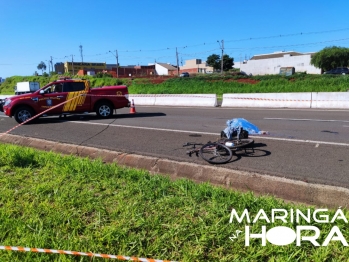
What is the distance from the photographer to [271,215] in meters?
3.35

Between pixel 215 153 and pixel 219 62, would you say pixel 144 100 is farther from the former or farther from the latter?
pixel 219 62

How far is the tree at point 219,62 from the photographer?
302ft

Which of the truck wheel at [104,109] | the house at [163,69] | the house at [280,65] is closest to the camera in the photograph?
the truck wheel at [104,109]

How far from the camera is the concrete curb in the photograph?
396 cm

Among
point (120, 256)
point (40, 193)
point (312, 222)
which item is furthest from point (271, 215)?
point (40, 193)

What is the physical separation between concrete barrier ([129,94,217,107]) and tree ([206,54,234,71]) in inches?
2805

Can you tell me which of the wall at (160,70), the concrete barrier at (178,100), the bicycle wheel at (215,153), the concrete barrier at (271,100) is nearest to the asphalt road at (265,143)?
the bicycle wheel at (215,153)

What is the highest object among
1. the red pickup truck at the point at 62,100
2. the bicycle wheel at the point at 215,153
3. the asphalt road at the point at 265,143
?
the red pickup truck at the point at 62,100

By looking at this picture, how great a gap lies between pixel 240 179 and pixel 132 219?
6.28ft

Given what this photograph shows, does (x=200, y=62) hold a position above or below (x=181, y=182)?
above

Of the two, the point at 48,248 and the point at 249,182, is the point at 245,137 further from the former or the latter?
the point at 48,248

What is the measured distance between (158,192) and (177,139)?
4.22 meters

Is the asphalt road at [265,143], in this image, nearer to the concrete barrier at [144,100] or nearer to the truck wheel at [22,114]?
the truck wheel at [22,114]

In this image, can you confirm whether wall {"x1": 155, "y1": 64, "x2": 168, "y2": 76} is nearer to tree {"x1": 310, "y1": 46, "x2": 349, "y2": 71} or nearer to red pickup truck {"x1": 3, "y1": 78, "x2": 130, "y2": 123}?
tree {"x1": 310, "y1": 46, "x2": 349, "y2": 71}
